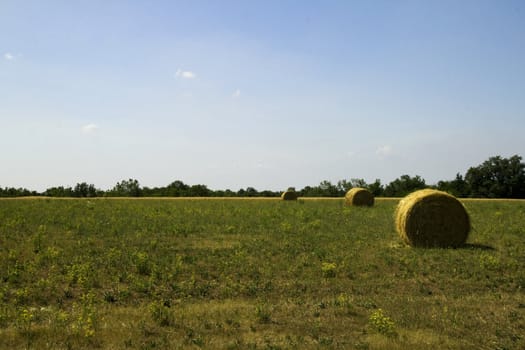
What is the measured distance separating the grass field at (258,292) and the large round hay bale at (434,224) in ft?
2.98

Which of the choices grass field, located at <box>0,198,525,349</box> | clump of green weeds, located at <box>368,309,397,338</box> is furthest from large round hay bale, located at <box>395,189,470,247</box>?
clump of green weeds, located at <box>368,309,397,338</box>

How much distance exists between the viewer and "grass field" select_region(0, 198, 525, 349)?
7.75 meters

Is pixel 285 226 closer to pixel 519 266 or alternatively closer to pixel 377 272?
pixel 377 272

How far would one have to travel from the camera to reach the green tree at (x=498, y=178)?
7169cm

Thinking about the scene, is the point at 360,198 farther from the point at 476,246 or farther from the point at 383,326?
the point at 383,326

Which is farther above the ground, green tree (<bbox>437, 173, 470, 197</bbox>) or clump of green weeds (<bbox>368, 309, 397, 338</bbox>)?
green tree (<bbox>437, 173, 470, 197</bbox>)

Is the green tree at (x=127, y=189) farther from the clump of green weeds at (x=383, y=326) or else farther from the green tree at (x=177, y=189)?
the clump of green weeds at (x=383, y=326)

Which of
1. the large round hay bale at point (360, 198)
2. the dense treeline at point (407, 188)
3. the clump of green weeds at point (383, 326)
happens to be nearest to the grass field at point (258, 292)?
the clump of green weeds at point (383, 326)

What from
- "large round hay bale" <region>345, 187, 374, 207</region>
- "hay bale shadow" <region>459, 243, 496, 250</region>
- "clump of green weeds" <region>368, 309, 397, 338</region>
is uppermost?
"large round hay bale" <region>345, 187, 374, 207</region>

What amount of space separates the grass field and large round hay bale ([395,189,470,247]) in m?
0.91

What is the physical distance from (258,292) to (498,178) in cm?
7420

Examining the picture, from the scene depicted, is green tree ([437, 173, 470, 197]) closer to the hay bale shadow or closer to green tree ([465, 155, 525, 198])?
green tree ([465, 155, 525, 198])

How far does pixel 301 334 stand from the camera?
797cm

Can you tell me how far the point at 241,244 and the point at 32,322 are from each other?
29.7ft
